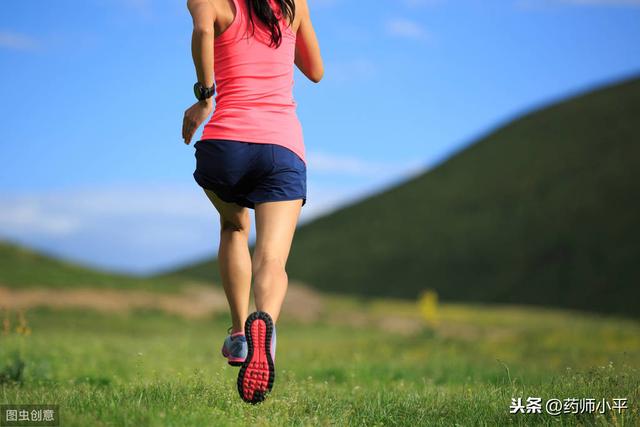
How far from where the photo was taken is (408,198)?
2601 inches

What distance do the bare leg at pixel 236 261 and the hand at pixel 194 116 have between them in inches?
22.1

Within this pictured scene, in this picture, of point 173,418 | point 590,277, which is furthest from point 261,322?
point 590,277

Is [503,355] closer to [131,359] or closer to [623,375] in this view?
[131,359]

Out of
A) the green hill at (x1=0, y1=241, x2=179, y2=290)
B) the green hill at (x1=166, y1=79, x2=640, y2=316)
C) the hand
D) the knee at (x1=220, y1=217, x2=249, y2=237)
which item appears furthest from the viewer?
the green hill at (x1=166, y1=79, x2=640, y2=316)

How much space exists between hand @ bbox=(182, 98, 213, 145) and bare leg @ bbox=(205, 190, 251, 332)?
561 millimetres

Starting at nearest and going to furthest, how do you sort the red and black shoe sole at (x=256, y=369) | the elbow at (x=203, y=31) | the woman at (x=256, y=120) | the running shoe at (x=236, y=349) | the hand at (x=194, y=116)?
the red and black shoe sole at (x=256, y=369) < the elbow at (x=203, y=31) < the woman at (x=256, y=120) < the hand at (x=194, y=116) < the running shoe at (x=236, y=349)

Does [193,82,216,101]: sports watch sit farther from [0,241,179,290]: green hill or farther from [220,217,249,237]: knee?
[0,241,179,290]: green hill

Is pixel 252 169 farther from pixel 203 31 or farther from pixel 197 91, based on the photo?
pixel 203 31

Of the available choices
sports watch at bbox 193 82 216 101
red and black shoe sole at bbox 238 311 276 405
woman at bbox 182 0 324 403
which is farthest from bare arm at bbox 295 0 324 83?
red and black shoe sole at bbox 238 311 276 405

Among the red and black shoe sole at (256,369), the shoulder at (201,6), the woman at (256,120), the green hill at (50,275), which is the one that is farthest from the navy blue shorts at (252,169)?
the green hill at (50,275)

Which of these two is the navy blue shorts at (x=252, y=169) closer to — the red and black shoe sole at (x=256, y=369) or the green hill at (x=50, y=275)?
the red and black shoe sole at (x=256, y=369)

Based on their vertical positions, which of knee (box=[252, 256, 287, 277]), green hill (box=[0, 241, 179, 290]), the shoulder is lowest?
knee (box=[252, 256, 287, 277])

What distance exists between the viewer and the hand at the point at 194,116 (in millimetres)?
4578

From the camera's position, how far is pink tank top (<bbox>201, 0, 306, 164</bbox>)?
4465mm
